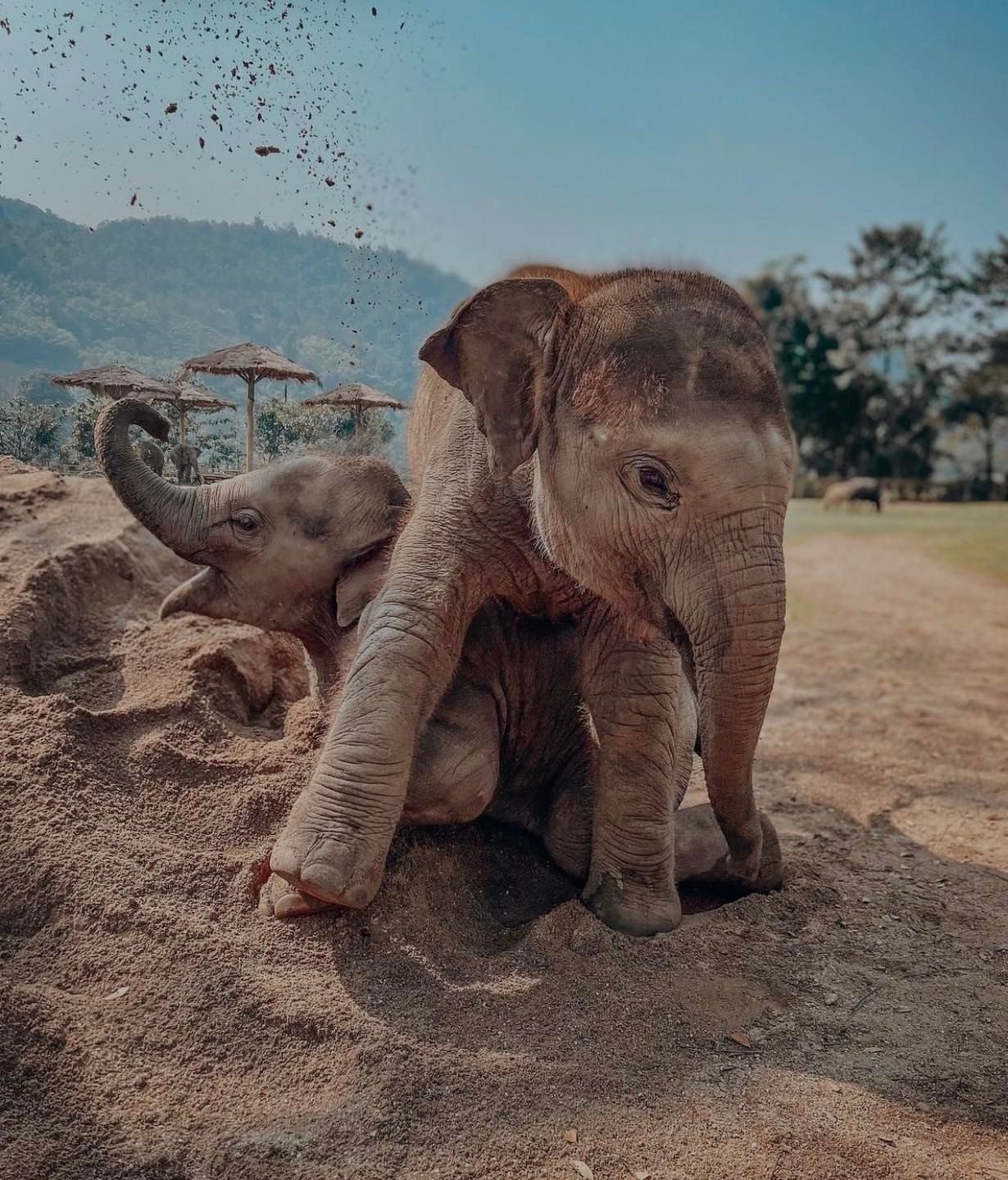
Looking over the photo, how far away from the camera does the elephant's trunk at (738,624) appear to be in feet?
10.4

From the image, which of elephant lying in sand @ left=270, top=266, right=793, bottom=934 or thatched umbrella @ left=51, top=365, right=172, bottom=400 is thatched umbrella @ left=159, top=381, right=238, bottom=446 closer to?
thatched umbrella @ left=51, top=365, right=172, bottom=400

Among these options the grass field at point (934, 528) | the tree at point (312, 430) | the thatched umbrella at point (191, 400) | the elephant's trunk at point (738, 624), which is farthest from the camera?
the grass field at point (934, 528)

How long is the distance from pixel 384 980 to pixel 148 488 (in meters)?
2.75

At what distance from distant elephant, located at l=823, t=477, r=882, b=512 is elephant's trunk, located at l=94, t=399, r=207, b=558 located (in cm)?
4064

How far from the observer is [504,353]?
3.69m

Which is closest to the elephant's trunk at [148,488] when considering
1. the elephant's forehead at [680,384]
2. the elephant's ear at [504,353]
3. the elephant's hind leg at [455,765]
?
the elephant's hind leg at [455,765]

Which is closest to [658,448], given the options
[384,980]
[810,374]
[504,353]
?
[504,353]

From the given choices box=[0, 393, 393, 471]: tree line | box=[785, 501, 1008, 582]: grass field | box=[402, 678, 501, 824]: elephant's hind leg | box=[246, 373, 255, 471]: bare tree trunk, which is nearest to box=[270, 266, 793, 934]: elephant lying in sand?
box=[402, 678, 501, 824]: elephant's hind leg

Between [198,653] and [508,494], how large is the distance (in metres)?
2.23

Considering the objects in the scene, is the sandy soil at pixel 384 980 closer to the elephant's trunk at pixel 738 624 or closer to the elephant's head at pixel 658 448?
the elephant's head at pixel 658 448

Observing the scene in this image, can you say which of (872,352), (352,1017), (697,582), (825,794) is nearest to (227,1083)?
(352,1017)

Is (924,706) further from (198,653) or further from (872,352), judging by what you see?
(872,352)

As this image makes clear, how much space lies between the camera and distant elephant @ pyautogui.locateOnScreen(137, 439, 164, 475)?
5.32 metres

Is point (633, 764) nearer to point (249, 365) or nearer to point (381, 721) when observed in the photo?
point (381, 721)
